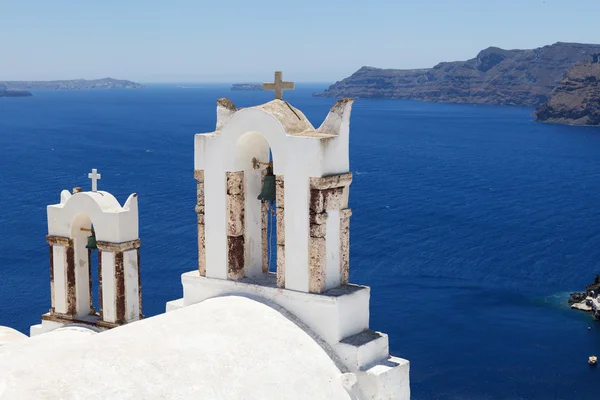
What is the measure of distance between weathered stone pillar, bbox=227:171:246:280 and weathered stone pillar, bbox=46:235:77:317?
3.60 metres

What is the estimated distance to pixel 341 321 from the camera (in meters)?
11.9

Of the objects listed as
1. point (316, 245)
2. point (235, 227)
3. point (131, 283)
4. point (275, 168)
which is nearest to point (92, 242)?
point (131, 283)

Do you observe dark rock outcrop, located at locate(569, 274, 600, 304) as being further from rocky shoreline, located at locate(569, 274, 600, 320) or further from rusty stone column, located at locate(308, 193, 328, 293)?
rusty stone column, located at locate(308, 193, 328, 293)

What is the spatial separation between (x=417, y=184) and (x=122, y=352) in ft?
289

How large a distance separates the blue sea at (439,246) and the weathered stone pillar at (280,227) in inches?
1127

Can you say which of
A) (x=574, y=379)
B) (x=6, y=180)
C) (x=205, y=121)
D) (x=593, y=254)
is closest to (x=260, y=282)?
(x=574, y=379)

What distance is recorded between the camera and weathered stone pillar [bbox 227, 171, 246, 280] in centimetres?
1312

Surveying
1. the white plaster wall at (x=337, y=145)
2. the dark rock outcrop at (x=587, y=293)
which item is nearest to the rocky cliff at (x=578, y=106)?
the dark rock outcrop at (x=587, y=293)

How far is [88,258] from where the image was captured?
1547 cm

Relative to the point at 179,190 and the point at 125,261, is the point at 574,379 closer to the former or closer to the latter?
the point at 125,261

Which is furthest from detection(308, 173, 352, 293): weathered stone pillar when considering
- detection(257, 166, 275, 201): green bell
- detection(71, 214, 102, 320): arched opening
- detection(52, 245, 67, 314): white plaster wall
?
detection(52, 245, 67, 314): white plaster wall

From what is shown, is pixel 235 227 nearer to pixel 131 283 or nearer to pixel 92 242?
pixel 131 283

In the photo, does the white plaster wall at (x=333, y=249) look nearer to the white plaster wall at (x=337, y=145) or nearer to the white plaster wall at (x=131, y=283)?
the white plaster wall at (x=337, y=145)

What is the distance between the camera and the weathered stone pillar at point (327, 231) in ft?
39.9
